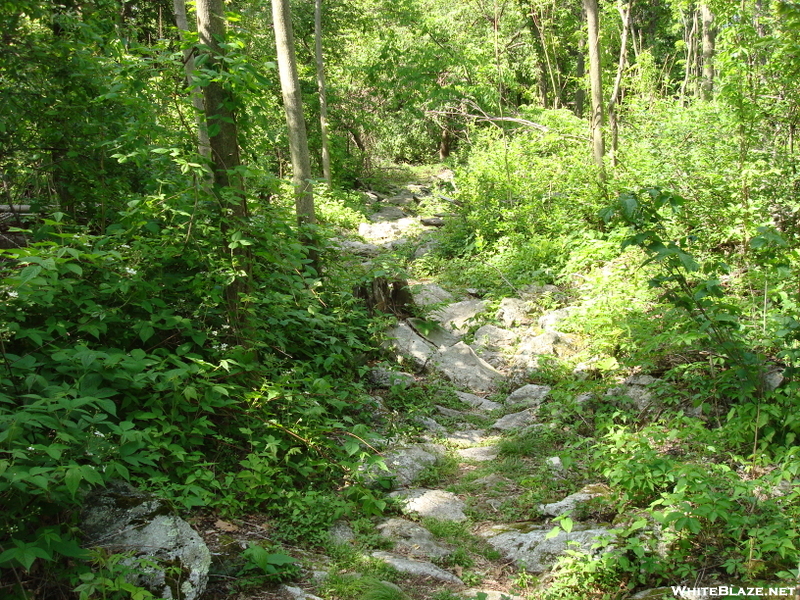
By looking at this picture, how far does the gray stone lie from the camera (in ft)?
14.1

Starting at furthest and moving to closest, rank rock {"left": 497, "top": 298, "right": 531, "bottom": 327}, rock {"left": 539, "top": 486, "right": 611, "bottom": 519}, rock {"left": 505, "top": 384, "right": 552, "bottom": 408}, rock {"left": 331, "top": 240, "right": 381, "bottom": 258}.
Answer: rock {"left": 331, "top": 240, "right": 381, "bottom": 258}, rock {"left": 497, "top": 298, "right": 531, "bottom": 327}, rock {"left": 505, "top": 384, "right": 552, "bottom": 408}, rock {"left": 539, "top": 486, "right": 611, "bottom": 519}

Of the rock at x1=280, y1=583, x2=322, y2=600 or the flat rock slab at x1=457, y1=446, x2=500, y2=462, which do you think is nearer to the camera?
the rock at x1=280, y1=583, x2=322, y2=600

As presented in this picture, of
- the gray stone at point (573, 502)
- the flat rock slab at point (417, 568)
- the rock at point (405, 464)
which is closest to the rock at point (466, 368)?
the rock at point (405, 464)

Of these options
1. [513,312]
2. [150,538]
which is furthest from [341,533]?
[513,312]

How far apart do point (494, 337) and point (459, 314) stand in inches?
41.9

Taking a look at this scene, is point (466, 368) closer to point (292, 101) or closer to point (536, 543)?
point (536, 543)

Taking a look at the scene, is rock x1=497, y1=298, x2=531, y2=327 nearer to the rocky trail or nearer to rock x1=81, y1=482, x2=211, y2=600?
the rocky trail

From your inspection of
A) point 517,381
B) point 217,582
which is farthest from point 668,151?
point 217,582

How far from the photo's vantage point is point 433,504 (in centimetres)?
470

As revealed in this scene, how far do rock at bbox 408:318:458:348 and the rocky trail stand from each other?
2 centimetres

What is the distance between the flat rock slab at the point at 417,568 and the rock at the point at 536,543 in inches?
18.9

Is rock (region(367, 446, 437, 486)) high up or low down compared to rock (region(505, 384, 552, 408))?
up

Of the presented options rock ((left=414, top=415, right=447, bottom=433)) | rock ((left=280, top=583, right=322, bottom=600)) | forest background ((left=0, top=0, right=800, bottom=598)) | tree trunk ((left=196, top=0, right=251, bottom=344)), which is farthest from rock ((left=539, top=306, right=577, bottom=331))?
rock ((left=280, top=583, right=322, bottom=600))

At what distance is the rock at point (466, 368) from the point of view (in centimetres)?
774
